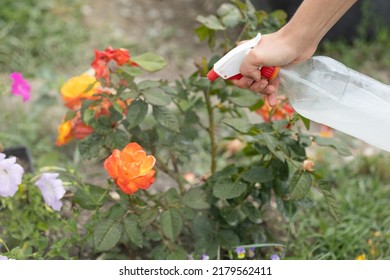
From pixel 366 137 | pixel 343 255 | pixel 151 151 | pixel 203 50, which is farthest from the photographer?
pixel 203 50

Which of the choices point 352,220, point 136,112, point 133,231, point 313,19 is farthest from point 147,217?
point 352,220

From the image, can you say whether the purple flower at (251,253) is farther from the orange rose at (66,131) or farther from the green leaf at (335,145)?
the orange rose at (66,131)

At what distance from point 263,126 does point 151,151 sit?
1.12ft

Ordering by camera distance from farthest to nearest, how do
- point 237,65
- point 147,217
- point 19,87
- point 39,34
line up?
point 39,34
point 19,87
point 147,217
point 237,65

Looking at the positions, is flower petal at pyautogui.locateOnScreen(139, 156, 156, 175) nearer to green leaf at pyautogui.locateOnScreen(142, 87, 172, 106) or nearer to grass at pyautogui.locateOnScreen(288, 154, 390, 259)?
green leaf at pyautogui.locateOnScreen(142, 87, 172, 106)

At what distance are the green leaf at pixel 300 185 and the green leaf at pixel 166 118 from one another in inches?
13.6

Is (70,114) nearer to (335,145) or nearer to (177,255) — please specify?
(177,255)

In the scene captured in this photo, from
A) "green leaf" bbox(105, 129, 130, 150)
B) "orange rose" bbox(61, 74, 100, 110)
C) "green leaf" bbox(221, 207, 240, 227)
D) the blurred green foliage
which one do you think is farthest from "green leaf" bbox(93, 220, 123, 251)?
the blurred green foliage

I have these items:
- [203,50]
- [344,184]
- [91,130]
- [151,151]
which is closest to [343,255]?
[344,184]

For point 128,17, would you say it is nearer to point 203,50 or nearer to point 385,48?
point 203,50

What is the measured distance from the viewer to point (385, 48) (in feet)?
12.9

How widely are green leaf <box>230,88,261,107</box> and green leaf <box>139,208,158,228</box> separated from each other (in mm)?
395

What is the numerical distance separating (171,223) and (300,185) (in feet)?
1.18

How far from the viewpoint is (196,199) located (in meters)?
2.02
